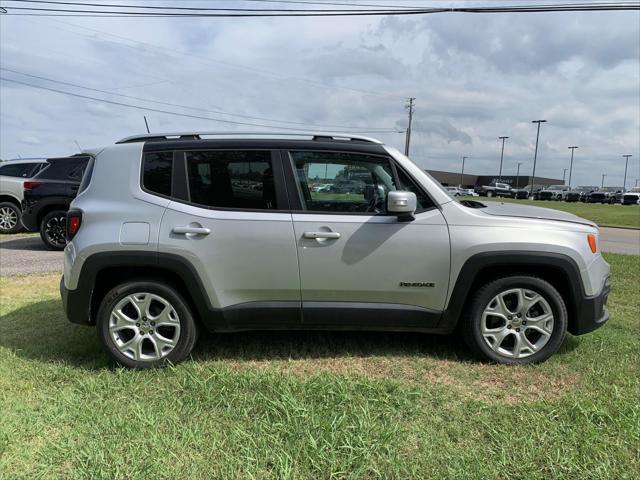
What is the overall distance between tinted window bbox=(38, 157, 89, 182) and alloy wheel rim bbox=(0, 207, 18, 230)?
Answer: 101 inches

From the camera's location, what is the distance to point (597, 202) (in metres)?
52.3

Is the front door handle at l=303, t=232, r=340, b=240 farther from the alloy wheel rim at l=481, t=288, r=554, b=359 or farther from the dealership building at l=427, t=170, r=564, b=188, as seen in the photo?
the dealership building at l=427, t=170, r=564, b=188

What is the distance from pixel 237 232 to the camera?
354cm

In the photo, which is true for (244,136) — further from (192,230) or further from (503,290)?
(503,290)

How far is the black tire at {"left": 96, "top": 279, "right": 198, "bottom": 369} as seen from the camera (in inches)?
141

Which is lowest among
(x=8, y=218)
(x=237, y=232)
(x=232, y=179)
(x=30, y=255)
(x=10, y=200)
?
(x=30, y=255)

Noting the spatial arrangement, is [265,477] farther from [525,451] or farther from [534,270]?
[534,270]

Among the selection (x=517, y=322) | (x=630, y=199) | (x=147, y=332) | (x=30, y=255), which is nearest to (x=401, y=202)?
(x=517, y=322)

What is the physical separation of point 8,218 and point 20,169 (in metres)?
1.40

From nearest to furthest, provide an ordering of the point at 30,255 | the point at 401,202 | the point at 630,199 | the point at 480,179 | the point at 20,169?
the point at 401,202
the point at 30,255
the point at 20,169
the point at 630,199
the point at 480,179

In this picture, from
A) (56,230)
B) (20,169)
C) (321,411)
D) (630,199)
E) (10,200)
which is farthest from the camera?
(630,199)

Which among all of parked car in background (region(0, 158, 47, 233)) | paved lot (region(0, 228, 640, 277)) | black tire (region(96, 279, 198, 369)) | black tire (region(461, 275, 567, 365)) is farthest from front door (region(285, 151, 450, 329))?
parked car in background (region(0, 158, 47, 233))

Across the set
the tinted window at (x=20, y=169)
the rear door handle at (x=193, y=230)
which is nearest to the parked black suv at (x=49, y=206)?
the tinted window at (x=20, y=169)

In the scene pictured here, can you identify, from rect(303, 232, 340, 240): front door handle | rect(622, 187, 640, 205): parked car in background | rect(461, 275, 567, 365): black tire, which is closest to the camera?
rect(303, 232, 340, 240): front door handle
